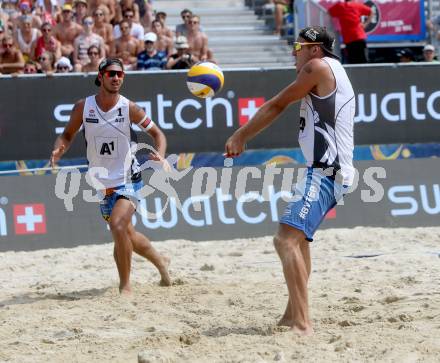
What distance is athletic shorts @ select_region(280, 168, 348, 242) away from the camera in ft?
18.2

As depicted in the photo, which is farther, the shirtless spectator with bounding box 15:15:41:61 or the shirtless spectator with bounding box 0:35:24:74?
the shirtless spectator with bounding box 15:15:41:61

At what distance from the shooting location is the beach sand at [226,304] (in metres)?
5.25

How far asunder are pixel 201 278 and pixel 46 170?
2985mm

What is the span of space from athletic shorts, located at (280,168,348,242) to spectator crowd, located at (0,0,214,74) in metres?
6.62

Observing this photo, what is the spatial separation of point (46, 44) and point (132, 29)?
4.77ft

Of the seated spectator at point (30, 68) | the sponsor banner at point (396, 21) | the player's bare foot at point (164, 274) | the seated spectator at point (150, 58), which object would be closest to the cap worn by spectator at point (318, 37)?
the player's bare foot at point (164, 274)

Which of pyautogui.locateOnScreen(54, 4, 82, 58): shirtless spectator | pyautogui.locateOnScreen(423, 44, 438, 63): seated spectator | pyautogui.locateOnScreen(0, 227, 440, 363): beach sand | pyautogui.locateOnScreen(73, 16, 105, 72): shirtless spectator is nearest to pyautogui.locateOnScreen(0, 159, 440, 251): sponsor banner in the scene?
pyautogui.locateOnScreen(0, 227, 440, 363): beach sand

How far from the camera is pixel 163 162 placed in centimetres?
705

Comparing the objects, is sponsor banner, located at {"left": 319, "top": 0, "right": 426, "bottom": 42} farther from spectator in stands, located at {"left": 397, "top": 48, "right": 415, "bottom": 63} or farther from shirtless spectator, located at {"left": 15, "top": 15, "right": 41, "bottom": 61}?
shirtless spectator, located at {"left": 15, "top": 15, "right": 41, "bottom": 61}

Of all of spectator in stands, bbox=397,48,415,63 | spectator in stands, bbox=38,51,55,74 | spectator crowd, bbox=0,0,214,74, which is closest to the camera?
spectator in stands, bbox=38,51,55,74

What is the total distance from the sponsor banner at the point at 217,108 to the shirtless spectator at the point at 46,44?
8.68 feet

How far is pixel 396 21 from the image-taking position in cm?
1466

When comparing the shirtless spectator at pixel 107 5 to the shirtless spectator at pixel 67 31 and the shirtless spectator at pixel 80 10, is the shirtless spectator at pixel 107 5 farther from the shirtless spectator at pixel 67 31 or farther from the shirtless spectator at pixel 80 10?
the shirtless spectator at pixel 67 31

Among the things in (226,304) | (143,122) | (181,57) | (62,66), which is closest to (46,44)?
(62,66)
